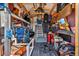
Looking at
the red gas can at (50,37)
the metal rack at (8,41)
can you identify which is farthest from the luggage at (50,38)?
the metal rack at (8,41)

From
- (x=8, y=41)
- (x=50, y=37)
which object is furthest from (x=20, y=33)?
(x=50, y=37)

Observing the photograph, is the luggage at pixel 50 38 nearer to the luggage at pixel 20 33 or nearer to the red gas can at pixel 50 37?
the red gas can at pixel 50 37

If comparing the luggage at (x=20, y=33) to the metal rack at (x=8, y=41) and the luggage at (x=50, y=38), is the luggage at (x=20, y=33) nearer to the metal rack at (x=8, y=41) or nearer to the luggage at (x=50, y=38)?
the metal rack at (x=8, y=41)

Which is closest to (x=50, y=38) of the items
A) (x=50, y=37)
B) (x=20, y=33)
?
(x=50, y=37)

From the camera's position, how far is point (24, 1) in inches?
46.4

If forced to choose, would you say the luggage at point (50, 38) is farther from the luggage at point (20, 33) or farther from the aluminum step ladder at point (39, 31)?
the luggage at point (20, 33)

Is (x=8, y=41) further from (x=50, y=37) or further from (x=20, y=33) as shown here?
(x=50, y=37)

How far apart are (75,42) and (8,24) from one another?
452mm

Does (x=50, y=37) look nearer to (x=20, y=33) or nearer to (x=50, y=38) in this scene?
(x=50, y=38)

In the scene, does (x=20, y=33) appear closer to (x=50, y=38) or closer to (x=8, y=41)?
(x=8, y=41)

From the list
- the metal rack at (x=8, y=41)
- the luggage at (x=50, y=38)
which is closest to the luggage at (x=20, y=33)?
the metal rack at (x=8, y=41)

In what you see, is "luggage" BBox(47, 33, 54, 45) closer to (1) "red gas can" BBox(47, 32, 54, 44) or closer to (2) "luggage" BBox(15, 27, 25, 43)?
(1) "red gas can" BBox(47, 32, 54, 44)

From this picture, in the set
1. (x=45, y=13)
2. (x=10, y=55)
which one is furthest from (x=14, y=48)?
(x=45, y=13)

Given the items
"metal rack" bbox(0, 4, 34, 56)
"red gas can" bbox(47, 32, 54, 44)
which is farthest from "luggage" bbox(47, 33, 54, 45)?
"metal rack" bbox(0, 4, 34, 56)
